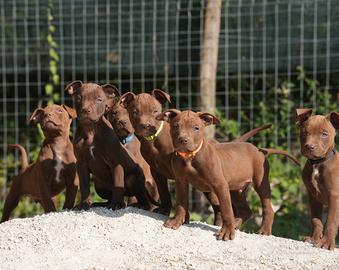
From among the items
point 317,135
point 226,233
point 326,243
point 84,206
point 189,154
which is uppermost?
point 317,135

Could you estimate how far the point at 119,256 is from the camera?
6.34 metres

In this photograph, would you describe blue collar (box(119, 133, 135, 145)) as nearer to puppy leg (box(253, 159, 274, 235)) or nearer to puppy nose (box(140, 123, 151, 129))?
puppy nose (box(140, 123, 151, 129))

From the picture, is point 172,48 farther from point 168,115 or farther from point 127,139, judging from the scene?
point 168,115

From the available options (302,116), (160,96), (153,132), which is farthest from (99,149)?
(302,116)

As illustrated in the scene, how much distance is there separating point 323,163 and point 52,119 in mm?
2431

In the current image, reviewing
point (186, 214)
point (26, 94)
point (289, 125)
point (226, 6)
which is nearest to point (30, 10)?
point (26, 94)

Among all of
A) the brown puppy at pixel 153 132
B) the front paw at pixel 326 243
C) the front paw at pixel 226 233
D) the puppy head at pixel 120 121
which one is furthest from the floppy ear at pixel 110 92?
the front paw at pixel 326 243

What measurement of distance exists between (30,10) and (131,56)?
5.25 feet

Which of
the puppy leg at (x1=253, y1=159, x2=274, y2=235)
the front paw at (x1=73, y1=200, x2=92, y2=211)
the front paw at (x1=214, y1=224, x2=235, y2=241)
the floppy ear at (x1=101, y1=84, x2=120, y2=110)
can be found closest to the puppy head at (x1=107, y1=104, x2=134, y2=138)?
the floppy ear at (x1=101, y1=84, x2=120, y2=110)

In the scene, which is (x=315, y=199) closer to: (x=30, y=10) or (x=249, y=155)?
(x=249, y=155)

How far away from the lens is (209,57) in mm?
11258

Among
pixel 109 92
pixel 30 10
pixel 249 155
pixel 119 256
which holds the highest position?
pixel 30 10

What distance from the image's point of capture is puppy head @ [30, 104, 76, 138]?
7.62 m

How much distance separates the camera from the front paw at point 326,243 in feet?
22.2
